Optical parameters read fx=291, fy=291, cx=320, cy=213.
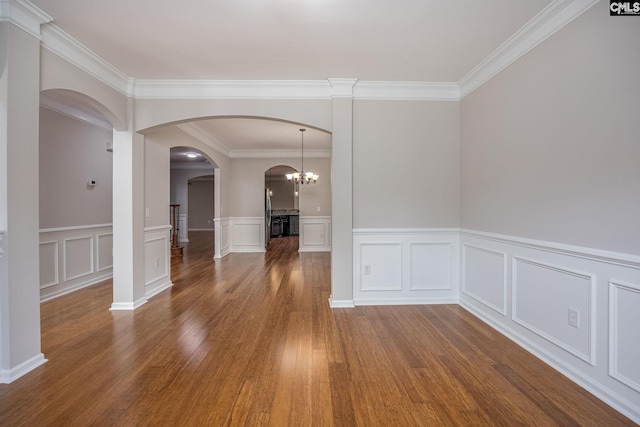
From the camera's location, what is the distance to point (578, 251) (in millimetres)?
2035

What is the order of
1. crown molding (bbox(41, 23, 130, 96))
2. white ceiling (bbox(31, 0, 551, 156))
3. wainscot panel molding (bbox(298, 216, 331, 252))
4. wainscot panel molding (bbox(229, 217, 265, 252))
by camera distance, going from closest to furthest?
1. white ceiling (bbox(31, 0, 551, 156))
2. crown molding (bbox(41, 23, 130, 96))
3. wainscot panel molding (bbox(229, 217, 265, 252))
4. wainscot panel molding (bbox(298, 216, 331, 252))

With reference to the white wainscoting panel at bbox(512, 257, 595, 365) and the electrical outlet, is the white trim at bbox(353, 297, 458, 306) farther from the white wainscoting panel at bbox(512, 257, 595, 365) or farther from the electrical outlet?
the electrical outlet

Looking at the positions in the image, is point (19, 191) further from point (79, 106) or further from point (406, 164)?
point (406, 164)

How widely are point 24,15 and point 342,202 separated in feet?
10.4

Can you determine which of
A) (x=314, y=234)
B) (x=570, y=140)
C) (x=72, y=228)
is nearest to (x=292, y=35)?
(x=570, y=140)

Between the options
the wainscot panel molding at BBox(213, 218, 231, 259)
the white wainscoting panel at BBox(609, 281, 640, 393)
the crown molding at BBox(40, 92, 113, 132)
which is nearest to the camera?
the white wainscoting panel at BBox(609, 281, 640, 393)

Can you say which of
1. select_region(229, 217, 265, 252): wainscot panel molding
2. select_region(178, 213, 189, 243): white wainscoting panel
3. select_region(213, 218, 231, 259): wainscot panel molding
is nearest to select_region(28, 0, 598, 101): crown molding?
select_region(213, 218, 231, 259): wainscot panel molding

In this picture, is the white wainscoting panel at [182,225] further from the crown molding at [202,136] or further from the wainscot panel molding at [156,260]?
the wainscot panel molding at [156,260]

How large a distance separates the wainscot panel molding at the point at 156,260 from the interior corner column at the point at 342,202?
2516 mm

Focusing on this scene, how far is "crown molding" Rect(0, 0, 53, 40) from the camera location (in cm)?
209

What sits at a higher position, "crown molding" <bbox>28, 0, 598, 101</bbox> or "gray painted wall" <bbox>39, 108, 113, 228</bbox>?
"crown molding" <bbox>28, 0, 598, 101</bbox>

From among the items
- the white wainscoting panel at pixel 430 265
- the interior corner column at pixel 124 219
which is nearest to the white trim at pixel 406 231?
the white wainscoting panel at pixel 430 265

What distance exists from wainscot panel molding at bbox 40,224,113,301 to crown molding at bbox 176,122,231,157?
7.00 ft

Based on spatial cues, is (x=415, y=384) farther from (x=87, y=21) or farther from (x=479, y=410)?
(x=87, y=21)
